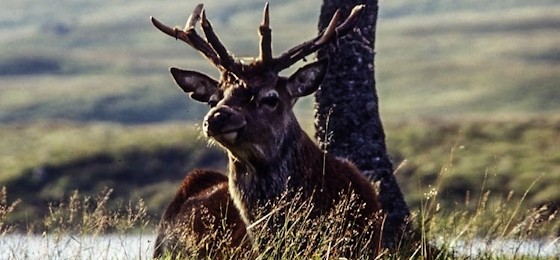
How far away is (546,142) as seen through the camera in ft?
161

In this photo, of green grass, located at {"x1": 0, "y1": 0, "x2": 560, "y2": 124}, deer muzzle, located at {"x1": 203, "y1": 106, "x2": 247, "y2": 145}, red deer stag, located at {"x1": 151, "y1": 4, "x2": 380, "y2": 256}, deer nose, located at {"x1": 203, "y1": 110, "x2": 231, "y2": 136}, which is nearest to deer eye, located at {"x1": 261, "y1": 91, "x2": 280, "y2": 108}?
red deer stag, located at {"x1": 151, "y1": 4, "x2": 380, "y2": 256}

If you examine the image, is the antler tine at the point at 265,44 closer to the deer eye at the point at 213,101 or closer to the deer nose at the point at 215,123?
the deer eye at the point at 213,101

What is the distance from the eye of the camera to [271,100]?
35.7ft

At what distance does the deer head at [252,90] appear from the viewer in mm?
10414

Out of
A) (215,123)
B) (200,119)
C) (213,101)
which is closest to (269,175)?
(213,101)

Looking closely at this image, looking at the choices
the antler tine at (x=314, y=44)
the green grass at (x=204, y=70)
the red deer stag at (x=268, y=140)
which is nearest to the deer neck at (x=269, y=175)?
the red deer stag at (x=268, y=140)

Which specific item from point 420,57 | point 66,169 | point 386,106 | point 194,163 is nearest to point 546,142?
point 194,163

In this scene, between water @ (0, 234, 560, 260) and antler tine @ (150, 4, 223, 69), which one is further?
antler tine @ (150, 4, 223, 69)

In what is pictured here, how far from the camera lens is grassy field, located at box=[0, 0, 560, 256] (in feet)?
125

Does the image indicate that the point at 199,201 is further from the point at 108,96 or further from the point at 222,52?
the point at 108,96

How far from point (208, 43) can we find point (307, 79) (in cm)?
92

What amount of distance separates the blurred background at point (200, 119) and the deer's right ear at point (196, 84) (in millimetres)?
310

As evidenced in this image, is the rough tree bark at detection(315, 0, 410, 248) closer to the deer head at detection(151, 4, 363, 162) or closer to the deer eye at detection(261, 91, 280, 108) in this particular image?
the deer head at detection(151, 4, 363, 162)

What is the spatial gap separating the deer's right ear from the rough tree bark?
3.08m
